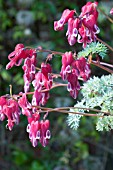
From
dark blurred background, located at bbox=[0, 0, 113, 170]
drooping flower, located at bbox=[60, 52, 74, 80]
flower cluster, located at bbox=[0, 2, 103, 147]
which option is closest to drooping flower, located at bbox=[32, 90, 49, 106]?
flower cluster, located at bbox=[0, 2, 103, 147]

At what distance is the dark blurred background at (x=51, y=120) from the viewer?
252cm

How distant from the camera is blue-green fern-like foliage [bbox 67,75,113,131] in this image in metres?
1.05

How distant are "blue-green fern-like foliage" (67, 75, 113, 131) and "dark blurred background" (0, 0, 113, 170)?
1.35 meters

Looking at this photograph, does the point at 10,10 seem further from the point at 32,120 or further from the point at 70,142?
the point at 32,120

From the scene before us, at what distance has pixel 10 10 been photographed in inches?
108

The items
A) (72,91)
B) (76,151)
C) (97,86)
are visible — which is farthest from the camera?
(76,151)

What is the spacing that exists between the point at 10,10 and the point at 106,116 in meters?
1.81

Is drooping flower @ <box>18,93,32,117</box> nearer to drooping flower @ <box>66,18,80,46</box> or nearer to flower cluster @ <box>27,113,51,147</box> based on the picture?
flower cluster @ <box>27,113,51,147</box>

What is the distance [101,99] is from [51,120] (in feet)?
5.18

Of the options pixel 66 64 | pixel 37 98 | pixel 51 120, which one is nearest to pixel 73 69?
pixel 66 64

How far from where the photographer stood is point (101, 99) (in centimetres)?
109

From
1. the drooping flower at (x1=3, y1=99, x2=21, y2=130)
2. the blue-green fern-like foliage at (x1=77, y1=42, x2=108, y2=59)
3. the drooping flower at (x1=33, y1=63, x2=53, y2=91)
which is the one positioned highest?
the blue-green fern-like foliage at (x1=77, y1=42, x2=108, y2=59)

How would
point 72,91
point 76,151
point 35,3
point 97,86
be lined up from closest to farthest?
point 72,91, point 97,86, point 76,151, point 35,3

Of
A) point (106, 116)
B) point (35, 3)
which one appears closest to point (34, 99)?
point (106, 116)
